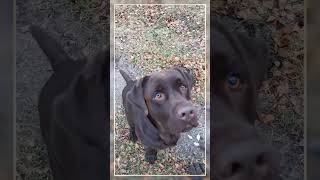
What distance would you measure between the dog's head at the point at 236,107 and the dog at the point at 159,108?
28 centimetres

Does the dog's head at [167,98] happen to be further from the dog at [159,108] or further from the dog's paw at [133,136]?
the dog's paw at [133,136]

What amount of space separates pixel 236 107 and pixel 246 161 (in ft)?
1.71

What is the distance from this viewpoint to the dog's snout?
5.73 metres

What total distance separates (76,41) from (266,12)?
183cm

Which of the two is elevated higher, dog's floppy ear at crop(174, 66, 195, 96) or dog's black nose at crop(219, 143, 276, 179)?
dog's floppy ear at crop(174, 66, 195, 96)

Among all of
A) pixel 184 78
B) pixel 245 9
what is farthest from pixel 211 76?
pixel 245 9

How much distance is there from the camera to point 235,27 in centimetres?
573

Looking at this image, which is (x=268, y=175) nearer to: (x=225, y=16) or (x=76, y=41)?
(x=225, y=16)

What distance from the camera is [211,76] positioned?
573 centimetres

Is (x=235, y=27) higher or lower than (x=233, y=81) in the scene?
higher

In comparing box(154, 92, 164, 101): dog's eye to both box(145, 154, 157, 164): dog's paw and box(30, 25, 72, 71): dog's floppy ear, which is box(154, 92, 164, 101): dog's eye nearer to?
box(145, 154, 157, 164): dog's paw

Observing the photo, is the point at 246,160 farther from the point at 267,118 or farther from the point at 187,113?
the point at 187,113
